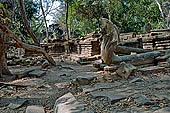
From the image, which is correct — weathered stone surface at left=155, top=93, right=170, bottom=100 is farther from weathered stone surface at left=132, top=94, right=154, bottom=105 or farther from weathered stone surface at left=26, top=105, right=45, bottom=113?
weathered stone surface at left=26, top=105, right=45, bottom=113

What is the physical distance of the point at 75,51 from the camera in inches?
640

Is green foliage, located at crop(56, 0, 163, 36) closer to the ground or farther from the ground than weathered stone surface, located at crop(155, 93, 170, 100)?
farther from the ground

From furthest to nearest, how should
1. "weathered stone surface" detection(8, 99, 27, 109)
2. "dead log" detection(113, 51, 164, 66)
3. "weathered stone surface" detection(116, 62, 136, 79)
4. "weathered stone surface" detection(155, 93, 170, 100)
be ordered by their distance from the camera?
"dead log" detection(113, 51, 164, 66) → "weathered stone surface" detection(116, 62, 136, 79) → "weathered stone surface" detection(8, 99, 27, 109) → "weathered stone surface" detection(155, 93, 170, 100)

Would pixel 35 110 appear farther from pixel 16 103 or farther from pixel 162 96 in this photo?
pixel 162 96

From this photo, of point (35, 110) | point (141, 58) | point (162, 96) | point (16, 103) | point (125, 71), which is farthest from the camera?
point (141, 58)

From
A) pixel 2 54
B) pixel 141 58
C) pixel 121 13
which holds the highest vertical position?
pixel 121 13

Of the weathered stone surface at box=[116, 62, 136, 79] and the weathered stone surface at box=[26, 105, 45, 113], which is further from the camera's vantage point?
the weathered stone surface at box=[116, 62, 136, 79]

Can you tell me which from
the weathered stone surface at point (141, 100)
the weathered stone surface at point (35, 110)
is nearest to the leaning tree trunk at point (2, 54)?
the weathered stone surface at point (35, 110)

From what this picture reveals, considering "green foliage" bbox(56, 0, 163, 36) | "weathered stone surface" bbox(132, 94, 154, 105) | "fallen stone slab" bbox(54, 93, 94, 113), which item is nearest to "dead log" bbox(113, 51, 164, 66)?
"weathered stone surface" bbox(132, 94, 154, 105)

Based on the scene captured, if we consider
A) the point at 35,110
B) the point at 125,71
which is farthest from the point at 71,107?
the point at 125,71

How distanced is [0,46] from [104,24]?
3677mm

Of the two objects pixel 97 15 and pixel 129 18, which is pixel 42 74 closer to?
pixel 97 15

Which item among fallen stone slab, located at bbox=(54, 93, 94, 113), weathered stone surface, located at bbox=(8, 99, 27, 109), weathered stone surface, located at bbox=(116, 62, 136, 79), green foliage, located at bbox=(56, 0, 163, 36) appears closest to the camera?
fallen stone slab, located at bbox=(54, 93, 94, 113)

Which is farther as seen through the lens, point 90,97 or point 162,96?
point 90,97
